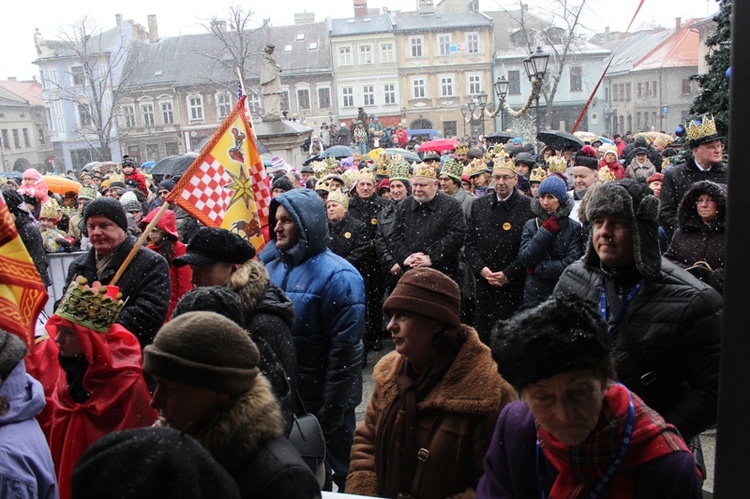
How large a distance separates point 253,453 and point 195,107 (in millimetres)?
63336

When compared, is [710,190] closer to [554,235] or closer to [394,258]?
[554,235]

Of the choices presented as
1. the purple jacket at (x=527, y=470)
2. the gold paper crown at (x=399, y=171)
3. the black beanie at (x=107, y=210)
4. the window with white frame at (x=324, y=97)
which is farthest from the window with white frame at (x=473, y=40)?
the purple jacket at (x=527, y=470)

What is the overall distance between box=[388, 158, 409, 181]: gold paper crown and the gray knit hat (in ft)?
21.2

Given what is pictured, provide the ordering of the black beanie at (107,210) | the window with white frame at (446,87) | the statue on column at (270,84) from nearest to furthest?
the black beanie at (107,210) < the statue on column at (270,84) < the window with white frame at (446,87)

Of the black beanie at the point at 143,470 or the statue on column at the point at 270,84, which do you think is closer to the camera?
the black beanie at the point at 143,470

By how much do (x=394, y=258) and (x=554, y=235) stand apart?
1.81m

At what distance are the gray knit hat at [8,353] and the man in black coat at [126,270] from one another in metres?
1.49

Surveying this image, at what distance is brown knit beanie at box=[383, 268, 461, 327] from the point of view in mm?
2973

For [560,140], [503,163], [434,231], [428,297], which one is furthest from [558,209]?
[560,140]

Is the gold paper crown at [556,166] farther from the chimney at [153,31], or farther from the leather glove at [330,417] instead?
the chimney at [153,31]

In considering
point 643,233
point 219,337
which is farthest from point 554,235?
point 219,337

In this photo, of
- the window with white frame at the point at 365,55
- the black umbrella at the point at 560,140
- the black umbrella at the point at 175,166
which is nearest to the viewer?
the black umbrella at the point at 560,140

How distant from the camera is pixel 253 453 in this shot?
2.04 metres

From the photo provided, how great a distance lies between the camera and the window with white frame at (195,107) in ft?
202
